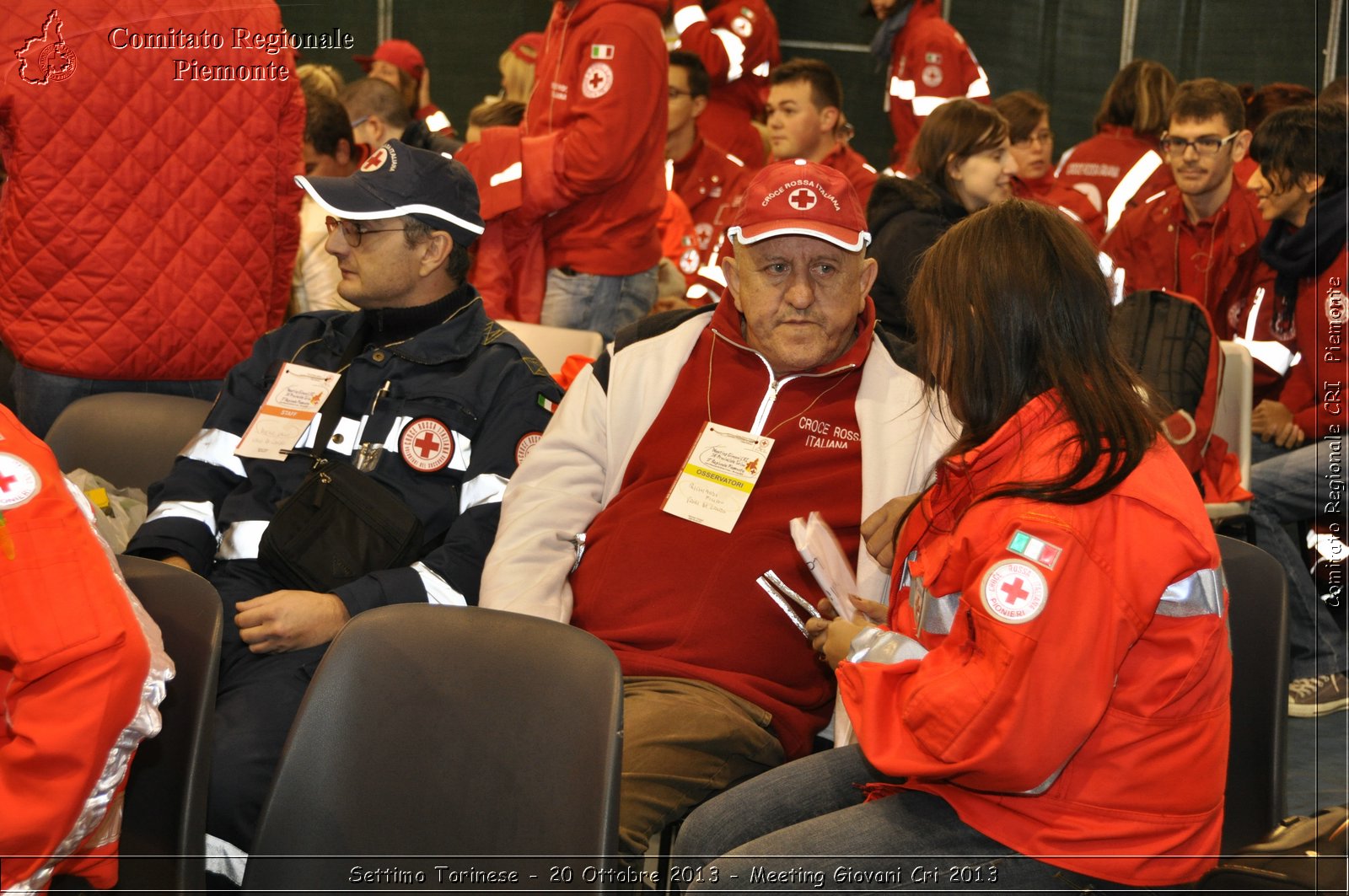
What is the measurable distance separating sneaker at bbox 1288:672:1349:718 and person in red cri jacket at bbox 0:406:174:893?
11.1 feet

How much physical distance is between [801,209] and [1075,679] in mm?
1262

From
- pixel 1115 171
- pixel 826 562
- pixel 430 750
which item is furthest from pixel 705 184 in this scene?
pixel 430 750

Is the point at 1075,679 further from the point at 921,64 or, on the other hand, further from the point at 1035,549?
the point at 921,64

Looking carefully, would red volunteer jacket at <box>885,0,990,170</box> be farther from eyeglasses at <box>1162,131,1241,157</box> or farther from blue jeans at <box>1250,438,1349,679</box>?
blue jeans at <box>1250,438,1349,679</box>

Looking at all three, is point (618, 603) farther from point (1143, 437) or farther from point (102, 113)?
point (102, 113)

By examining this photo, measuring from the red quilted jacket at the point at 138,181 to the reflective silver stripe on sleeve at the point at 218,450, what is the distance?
61 centimetres

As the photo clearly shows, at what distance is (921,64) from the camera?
20.8 feet

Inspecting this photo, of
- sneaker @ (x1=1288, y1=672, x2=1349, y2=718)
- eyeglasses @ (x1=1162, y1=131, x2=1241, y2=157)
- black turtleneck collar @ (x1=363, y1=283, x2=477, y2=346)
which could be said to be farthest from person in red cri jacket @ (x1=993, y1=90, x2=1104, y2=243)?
black turtleneck collar @ (x1=363, y1=283, x2=477, y2=346)

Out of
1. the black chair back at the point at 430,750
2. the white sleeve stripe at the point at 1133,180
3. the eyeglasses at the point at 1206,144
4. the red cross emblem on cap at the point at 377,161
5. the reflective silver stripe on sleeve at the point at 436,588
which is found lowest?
Result: the black chair back at the point at 430,750

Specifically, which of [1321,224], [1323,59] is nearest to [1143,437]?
[1321,224]

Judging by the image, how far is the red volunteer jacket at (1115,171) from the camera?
543cm

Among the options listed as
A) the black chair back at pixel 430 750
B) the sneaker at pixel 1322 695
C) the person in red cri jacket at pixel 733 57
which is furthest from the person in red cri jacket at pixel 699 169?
the black chair back at pixel 430 750

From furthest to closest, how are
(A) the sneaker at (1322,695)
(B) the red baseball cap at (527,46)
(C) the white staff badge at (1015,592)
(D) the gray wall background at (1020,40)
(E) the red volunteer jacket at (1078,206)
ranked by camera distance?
(B) the red baseball cap at (527,46), (E) the red volunteer jacket at (1078,206), (D) the gray wall background at (1020,40), (A) the sneaker at (1322,695), (C) the white staff badge at (1015,592)

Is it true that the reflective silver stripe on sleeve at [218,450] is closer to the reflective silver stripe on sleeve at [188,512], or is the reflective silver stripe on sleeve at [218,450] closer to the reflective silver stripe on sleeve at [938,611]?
the reflective silver stripe on sleeve at [188,512]
